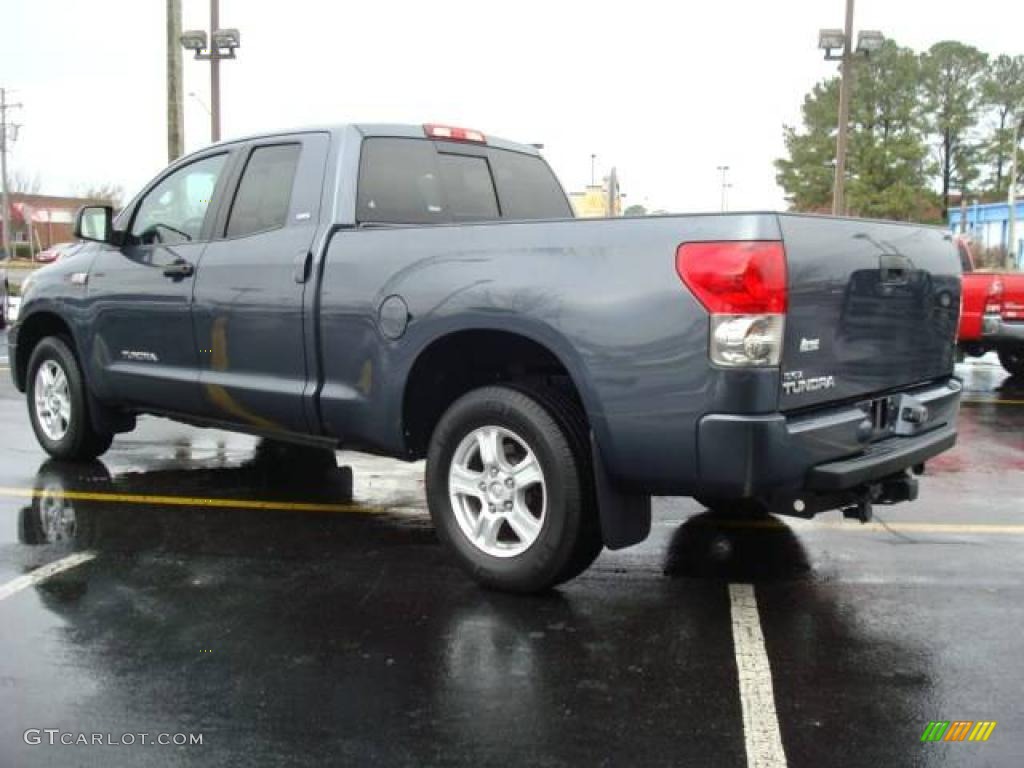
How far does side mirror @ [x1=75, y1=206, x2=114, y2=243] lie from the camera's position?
6105mm

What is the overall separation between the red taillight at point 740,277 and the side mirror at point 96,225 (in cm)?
401

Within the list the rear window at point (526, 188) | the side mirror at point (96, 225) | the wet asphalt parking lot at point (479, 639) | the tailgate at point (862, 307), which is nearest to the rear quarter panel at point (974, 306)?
the wet asphalt parking lot at point (479, 639)

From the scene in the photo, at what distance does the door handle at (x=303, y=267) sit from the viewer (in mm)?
4785

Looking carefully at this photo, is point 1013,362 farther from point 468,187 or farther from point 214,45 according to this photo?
point 214,45

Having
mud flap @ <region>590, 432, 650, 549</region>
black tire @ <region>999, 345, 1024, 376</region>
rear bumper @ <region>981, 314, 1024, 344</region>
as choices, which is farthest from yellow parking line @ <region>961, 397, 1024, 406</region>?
mud flap @ <region>590, 432, 650, 549</region>

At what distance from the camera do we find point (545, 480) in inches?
159

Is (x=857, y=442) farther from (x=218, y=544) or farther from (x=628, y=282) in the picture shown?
(x=218, y=544)

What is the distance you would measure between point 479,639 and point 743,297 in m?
1.57

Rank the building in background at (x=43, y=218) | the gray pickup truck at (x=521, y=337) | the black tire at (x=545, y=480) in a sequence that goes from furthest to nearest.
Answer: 1. the building in background at (x=43, y=218)
2. the black tire at (x=545, y=480)
3. the gray pickup truck at (x=521, y=337)

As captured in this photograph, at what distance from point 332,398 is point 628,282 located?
1701 mm

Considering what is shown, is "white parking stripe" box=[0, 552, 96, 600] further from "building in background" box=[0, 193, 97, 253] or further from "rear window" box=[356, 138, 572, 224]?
"building in background" box=[0, 193, 97, 253]

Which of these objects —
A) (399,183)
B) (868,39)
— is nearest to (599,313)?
(399,183)

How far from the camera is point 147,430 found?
27.0ft

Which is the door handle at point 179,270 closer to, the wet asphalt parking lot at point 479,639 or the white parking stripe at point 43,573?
the wet asphalt parking lot at point 479,639
